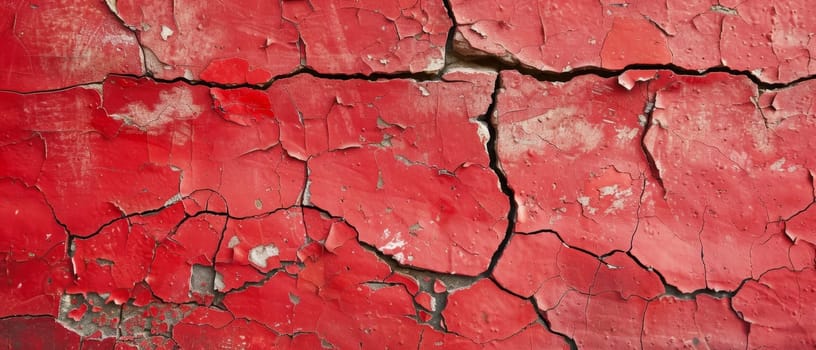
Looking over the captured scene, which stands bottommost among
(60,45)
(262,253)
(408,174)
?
(262,253)

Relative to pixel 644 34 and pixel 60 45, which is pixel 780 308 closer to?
pixel 644 34

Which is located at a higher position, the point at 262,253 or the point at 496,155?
the point at 496,155

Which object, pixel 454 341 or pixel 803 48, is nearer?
pixel 803 48

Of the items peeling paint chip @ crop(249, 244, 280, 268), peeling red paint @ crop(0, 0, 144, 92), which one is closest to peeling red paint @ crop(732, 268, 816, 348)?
peeling paint chip @ crop(249, 244, 280, 268)

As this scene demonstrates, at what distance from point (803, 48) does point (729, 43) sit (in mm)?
208

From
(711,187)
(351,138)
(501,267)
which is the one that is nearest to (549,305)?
(501,267)

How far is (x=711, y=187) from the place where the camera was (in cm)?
161

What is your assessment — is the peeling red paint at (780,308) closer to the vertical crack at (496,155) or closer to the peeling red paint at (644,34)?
the peeling red paint at (644,34)

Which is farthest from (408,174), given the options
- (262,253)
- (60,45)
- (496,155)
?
(60,45)

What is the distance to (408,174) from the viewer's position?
5.44ft

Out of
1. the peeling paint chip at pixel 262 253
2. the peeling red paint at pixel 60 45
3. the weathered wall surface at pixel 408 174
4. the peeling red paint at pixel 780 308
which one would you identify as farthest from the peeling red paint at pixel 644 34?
the peeling red paint at pixel 60 45

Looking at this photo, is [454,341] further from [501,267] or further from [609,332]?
[609,332]

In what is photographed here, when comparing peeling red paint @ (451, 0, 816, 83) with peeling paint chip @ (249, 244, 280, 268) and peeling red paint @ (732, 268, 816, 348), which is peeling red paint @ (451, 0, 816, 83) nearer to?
peeling red paint @ (732, 268, 816, 348)

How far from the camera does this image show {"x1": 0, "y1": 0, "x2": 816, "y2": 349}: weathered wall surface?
1592 millimetres
